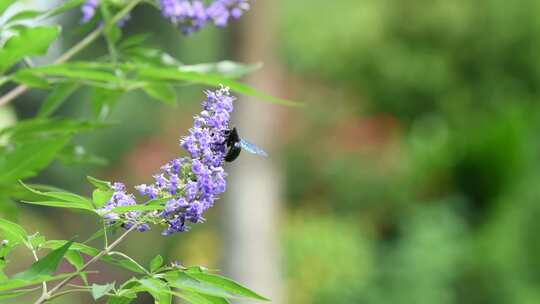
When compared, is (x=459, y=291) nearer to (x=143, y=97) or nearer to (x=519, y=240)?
(x=519, y=240)

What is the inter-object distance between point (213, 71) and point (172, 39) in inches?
721

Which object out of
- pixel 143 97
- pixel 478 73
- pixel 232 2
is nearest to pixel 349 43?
pixel 478 73

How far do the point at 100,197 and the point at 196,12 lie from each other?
4.08 feet

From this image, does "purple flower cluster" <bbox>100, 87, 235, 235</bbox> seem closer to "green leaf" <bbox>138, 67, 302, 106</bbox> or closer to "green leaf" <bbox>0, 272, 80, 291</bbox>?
"green leaf" <bbox>0, 272, 80, 291</bbox>

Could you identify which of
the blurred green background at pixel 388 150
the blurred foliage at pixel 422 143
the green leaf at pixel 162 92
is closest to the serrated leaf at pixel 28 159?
the green leaf at pixel 162 92

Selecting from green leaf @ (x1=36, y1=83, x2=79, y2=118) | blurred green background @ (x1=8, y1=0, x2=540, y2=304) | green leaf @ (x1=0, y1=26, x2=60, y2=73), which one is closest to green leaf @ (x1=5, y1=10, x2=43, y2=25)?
green leaf @ (x1=36, y1=83, x2=79, y2=118)

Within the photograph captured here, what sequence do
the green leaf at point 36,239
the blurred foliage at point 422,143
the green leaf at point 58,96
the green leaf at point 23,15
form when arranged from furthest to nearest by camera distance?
the blurred foliage at point 422,143
the green leaf at point 58,96
the green leaf at point 23,15
the green leaf at point 36,239

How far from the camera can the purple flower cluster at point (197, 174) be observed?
5.39 feet

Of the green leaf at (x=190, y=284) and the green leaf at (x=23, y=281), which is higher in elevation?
the green leaf at (x=190, y=284)

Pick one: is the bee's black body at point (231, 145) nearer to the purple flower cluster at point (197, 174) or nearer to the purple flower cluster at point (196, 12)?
the purple flower cluster at point (197, 174)

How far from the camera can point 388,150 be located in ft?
60.6

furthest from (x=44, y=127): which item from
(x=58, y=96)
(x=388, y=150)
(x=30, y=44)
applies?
(x=388, y=150)

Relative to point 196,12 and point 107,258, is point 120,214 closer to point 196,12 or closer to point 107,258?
point 107,258

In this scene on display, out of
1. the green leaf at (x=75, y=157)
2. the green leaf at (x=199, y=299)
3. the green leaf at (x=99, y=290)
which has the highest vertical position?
the green leaf at (x=75, y=157)
